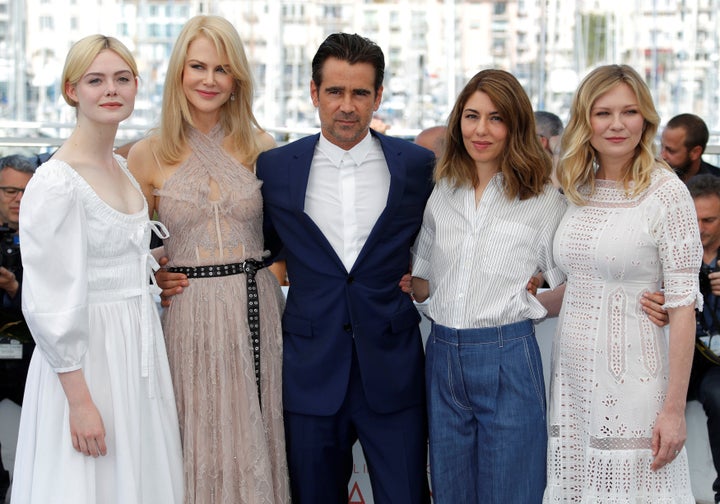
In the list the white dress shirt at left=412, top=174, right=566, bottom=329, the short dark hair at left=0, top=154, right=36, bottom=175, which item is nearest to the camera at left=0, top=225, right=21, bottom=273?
the short dark hair at left=0, top=154, right=36, bottom=175

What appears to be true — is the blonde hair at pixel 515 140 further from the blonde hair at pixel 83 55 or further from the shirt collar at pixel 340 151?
the blonde hair at pixel 83 55

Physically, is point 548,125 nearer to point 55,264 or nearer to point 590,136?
point 590,136

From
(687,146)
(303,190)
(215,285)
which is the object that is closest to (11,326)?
(215,285)

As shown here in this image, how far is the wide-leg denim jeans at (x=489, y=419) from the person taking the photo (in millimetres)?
2572

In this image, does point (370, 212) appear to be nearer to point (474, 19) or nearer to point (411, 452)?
point (411, 452)

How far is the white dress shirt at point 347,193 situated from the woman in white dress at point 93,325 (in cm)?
54

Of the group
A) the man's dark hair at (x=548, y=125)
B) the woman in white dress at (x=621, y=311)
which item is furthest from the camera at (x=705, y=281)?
the man's dark hair at (x=548, y=125)

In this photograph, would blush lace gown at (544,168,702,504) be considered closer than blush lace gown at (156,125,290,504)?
Yes

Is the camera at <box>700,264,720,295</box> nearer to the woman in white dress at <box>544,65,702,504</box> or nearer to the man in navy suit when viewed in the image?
the woman in white dress at <box>544,65,702,504</box>

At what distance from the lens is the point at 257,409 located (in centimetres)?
273

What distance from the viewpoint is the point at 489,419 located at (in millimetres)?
2580

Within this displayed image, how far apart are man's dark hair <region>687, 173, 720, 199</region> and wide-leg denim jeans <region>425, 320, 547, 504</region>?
1.50 m

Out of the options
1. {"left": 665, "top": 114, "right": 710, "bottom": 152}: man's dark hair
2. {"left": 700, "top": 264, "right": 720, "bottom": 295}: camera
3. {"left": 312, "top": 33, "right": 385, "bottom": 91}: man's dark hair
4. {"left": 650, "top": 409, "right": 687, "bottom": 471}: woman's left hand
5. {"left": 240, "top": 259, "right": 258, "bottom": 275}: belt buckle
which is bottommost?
{"left": 650, "top": 409, "right": 687, "bottom": 471}: woman's left hand

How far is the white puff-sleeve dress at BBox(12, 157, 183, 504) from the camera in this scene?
2.31 metres
